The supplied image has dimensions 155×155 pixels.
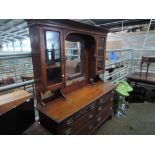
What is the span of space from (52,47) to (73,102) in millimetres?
659

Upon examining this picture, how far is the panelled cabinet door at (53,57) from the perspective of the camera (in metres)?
1.21

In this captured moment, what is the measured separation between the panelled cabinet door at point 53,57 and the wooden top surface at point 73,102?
21 centimetres

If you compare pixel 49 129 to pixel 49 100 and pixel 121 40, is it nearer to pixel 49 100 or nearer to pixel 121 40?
pixel 49 100

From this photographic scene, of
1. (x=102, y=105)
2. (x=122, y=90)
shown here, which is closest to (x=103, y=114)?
(x=102, y=105)

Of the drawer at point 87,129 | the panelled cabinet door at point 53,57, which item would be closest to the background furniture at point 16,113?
the panelled cabinet door at point 53,57

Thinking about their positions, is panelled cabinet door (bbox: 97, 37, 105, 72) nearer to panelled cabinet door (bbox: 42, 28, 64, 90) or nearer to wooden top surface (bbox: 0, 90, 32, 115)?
panelled cabinet door (bbox: 42, 28, 64, 90)

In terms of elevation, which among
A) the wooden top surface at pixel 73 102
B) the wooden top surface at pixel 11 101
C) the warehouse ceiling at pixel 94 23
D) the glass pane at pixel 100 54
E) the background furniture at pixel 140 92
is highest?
the warehouse ceiling at pixel 94 23

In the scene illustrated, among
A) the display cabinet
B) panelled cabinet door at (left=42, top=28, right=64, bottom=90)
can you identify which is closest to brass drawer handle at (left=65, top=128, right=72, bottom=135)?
the display cabinet

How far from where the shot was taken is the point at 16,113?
3.49 feet

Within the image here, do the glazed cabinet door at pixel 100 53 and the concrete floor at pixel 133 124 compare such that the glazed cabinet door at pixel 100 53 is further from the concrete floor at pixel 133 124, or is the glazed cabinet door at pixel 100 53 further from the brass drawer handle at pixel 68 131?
the brass drawer handle at pixel 68 131

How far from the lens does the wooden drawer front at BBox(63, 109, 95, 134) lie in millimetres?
1284

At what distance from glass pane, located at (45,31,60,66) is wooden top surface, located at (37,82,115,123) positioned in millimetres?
457

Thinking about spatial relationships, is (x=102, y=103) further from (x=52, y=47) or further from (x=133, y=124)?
(x=52, y=47)
